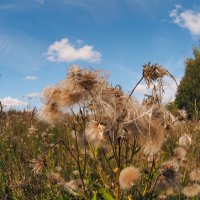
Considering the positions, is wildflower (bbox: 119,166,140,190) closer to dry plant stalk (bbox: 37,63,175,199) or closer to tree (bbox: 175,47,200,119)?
dry plant stalk (bbox: 37,63,175,199)

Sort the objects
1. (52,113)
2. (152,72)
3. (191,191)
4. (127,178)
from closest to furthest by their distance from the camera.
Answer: (152,72) < (127,178) < (52,113) < (191,191)

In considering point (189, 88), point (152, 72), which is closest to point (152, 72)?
point (152, 72)

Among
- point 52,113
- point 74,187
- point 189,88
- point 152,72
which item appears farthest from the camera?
point 189,88

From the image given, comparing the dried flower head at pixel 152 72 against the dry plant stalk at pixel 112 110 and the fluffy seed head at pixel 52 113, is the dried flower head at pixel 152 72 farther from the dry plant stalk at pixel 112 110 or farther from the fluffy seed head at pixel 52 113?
the fluffy seed head at pixel 52 113

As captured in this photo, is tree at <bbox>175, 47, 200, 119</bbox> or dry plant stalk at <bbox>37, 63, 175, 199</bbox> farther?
tree at <bbox>175, 47, 200, 119</bbox>

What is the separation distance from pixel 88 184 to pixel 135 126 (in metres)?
1.08

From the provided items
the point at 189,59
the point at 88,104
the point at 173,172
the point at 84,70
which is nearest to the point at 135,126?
the point at 88,104

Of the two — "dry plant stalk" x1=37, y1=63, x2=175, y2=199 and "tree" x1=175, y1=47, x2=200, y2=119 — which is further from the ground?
"tree" x1=175, y1=47, x2=200, y2=119

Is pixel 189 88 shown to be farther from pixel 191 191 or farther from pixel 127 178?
pixel 127 178

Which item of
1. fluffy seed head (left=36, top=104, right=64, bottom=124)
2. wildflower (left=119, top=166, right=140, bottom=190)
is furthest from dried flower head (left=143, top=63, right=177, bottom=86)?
fluffy seed head (left=36, top=104, right=64, bottom=124)

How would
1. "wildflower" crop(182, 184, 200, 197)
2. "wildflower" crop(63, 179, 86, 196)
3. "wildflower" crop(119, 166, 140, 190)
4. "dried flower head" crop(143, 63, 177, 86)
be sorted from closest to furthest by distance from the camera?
"dried flower head" crop(143, 63, 177, 86) → "wildflower" crop(119, 166, 140, 190) → "wildflower" crop(63, 179, 86, 196) → "wildflower" crop(182, 184, 200, 197)

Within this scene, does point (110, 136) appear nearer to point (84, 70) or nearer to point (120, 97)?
point (120, 97)

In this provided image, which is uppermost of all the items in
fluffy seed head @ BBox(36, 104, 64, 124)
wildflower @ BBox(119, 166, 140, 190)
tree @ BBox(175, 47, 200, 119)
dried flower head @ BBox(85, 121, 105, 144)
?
tree @ BBox(175, 47, 200, 119)

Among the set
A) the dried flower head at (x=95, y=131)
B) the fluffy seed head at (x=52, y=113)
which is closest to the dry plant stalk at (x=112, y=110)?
the dried flower head at (x=95, y=131)
